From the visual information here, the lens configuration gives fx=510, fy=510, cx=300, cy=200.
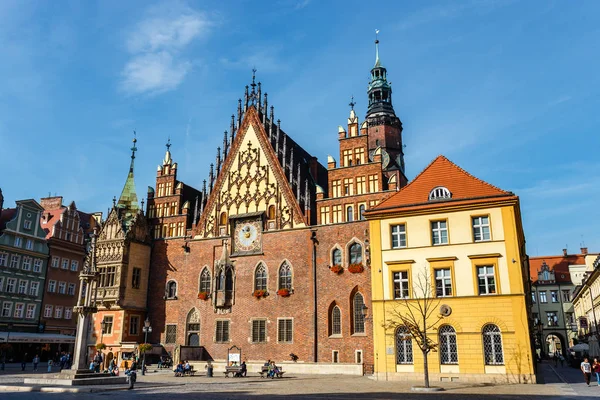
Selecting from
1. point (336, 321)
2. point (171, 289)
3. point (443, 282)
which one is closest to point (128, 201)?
point (171, 289)

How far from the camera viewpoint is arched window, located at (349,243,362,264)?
37.5 metres

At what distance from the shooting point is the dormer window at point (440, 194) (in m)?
31.4

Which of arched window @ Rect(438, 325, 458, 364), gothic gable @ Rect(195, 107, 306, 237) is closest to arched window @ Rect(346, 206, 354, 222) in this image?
gothic gable @ Rect(195, 107, 306, 237)

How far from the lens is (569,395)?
20656mm

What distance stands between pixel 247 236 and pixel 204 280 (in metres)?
5.39

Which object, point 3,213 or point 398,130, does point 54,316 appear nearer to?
point 3,213

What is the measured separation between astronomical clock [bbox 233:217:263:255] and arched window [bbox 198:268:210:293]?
3139mm

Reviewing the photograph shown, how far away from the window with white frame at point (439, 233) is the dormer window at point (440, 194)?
5.31 feet

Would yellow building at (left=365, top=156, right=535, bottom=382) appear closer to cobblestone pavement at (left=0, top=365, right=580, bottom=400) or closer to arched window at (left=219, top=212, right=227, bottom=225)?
cobblestone pavement at (left=0, top=365, right=580, bottom=400)

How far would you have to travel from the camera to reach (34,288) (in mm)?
53594

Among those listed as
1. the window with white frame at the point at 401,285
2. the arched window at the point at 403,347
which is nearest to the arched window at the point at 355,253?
the window with white frame at the point at 401,285

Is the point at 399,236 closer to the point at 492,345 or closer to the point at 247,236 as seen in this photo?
the point at 492,345

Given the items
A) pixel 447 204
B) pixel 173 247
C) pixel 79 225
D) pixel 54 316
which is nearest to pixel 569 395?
pixel 447 204

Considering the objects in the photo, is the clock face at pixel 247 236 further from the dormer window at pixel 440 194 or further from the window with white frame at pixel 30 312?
the window with white frame at pixel 30 312
